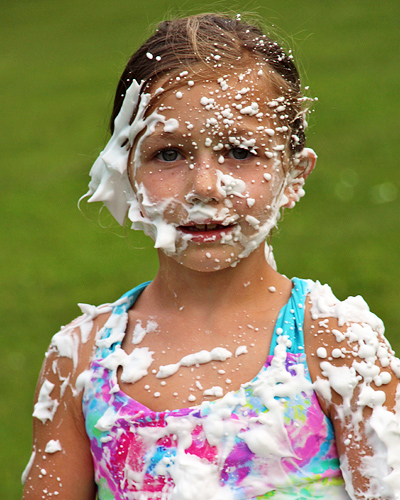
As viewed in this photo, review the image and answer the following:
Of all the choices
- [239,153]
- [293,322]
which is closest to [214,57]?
[239,153]

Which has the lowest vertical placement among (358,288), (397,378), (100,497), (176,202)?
(358,288)

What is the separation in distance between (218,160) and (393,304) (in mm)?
3469

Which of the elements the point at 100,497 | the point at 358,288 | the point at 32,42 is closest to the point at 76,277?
the point at 358,288

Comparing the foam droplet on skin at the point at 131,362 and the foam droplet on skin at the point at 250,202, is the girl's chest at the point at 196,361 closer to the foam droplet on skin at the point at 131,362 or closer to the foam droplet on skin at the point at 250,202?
the foam droplet on skin at the point at 131,362

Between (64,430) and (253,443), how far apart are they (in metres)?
0.61

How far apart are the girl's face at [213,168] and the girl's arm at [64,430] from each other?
46 centimetres

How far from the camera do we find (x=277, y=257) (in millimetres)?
6020

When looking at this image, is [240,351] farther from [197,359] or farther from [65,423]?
[65,423]

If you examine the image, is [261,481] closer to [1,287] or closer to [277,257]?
[277,257]

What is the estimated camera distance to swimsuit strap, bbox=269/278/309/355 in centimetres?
206

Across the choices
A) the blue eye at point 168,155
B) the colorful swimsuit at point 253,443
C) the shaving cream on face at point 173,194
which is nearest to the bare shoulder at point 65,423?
the colorful swimsuit at point 253,443

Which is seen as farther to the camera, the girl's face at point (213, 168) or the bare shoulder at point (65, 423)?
the bare shoulder at point (65, 423)

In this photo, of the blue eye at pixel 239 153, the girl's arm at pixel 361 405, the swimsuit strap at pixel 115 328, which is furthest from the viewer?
the swimsuit strap at pixel 115 328

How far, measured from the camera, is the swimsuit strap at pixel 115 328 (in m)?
2.22
